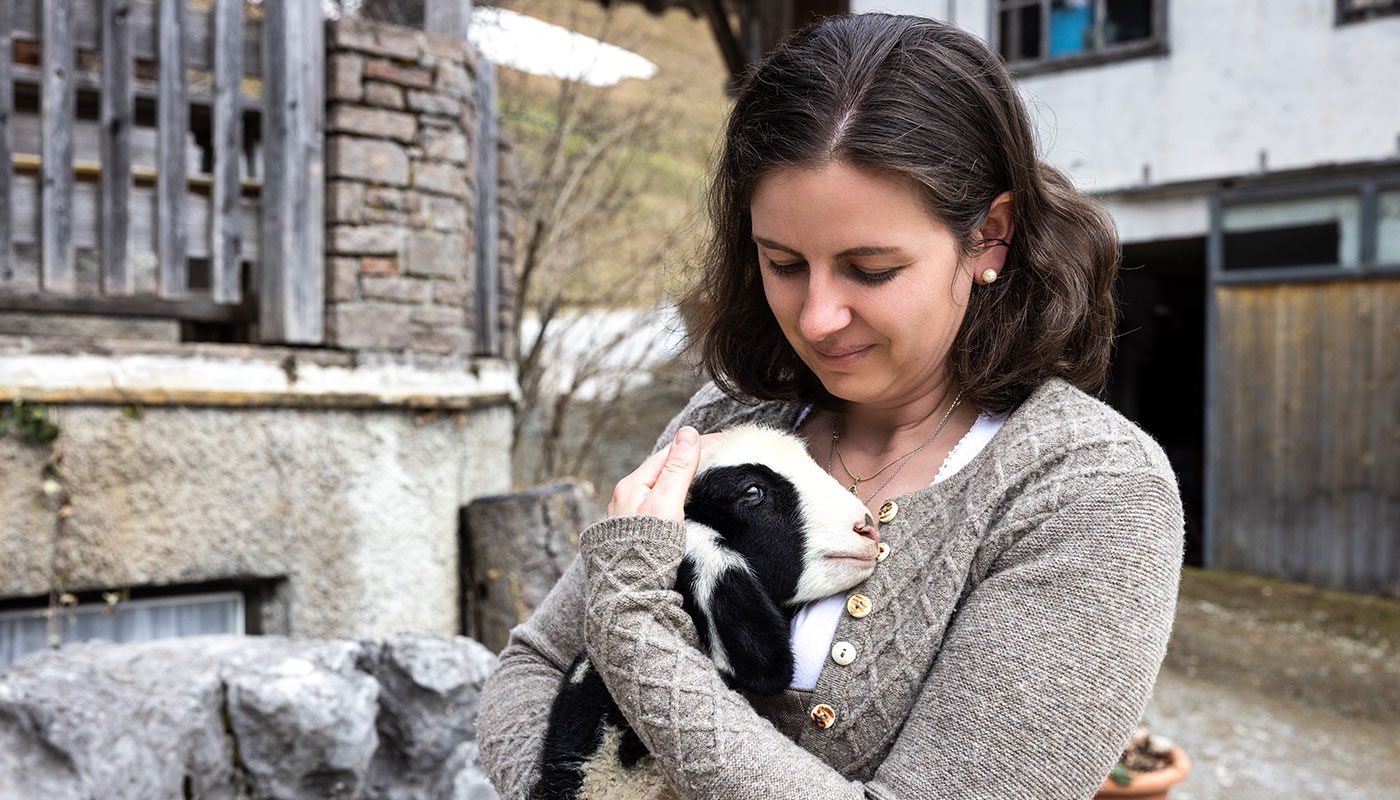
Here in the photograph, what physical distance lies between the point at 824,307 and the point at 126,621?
12.2 ft

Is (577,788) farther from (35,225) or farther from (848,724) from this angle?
(35,225)

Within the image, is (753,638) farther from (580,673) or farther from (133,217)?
(133,217)

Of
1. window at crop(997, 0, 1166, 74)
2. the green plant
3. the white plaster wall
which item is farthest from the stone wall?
window at crop(997, 0, 1166, 74)

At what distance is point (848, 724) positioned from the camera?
1432 mm

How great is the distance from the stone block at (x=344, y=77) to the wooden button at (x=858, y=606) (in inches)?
148

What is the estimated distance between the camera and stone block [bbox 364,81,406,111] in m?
4.57

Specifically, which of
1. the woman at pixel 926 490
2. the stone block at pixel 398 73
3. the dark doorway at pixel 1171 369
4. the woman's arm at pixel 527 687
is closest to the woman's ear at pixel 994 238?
the woman at pixel 926 490

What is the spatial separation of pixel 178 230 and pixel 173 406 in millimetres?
716

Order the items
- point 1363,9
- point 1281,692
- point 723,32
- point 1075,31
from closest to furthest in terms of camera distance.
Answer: point 1281,692 < point 1363,9 < point 1075,31 < point 723,32

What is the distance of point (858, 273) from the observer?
4.87ft

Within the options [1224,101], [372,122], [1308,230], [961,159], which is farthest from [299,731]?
[1224,101]

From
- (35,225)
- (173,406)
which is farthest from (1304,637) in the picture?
(35,225)

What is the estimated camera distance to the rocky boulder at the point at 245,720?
108 inches

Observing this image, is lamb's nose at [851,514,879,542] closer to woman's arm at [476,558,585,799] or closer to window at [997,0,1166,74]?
woman's arm at [476,558,585,799]
